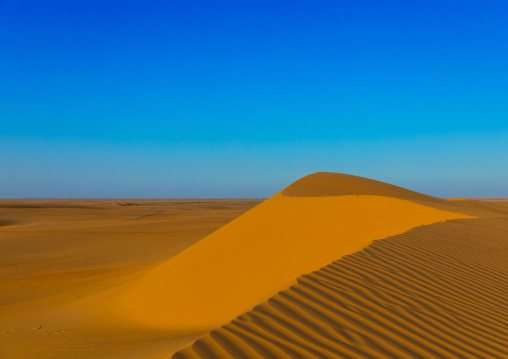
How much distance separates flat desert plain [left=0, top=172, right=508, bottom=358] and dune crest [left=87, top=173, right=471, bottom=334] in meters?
0.04

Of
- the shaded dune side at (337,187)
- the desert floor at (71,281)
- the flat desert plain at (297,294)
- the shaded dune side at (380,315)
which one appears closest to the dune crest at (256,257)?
the flat desert plain at (297,294)

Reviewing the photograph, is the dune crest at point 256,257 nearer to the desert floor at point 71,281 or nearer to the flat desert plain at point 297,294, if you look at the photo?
the flat desert plain at point 297,294

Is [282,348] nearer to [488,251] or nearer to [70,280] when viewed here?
[488,251]

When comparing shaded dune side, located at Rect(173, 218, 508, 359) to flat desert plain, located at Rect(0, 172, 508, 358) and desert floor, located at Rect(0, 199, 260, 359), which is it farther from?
desert floor, located at Rect(0, 199, 260, 359)

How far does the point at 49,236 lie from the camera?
20734mm

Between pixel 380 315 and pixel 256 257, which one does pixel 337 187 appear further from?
pixel 380 315

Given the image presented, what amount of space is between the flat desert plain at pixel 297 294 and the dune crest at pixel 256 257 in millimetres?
37

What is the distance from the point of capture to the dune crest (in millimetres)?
5582

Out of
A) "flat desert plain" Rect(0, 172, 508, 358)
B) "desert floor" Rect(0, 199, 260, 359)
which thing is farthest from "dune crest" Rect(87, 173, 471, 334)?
"desert floor" Rect(0, 199, 260, 359)

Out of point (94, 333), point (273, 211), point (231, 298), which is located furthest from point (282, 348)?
point (273, 211)

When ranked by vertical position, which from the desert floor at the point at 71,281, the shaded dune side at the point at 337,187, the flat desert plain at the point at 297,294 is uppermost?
the shaded dune side at the point at 337,187

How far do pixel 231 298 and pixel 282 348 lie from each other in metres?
2.29

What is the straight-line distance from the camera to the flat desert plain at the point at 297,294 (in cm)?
380

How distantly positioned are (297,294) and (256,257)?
3053 millimetres
